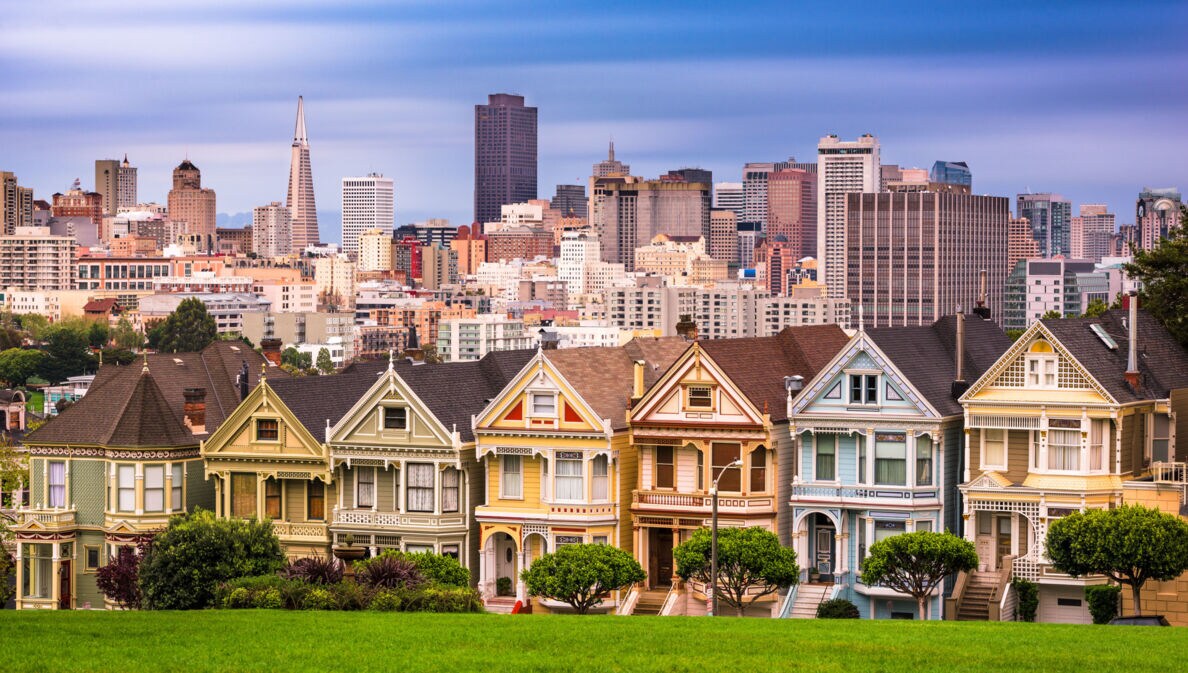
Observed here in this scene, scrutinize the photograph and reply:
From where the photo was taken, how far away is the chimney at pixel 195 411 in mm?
62688

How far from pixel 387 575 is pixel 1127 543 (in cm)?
1627

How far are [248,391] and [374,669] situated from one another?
30.7 m

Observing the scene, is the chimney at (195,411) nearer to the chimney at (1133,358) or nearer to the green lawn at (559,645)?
the green lawn at (559,645)

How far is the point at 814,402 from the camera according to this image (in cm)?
5491

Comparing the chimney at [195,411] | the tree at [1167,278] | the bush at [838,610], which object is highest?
the tree at [1167,278]

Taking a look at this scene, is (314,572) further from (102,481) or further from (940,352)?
(940,352)

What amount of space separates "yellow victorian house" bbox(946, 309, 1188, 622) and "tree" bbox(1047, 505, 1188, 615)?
1831mm

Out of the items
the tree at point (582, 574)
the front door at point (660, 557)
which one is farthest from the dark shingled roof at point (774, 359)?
the tree at point (582, 574)

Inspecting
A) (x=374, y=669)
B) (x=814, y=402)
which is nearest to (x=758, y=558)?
(x=814, y=402)

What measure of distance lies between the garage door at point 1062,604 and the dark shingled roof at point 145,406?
23394 mm

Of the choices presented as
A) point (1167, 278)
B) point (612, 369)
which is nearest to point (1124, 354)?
point (1167, 278)

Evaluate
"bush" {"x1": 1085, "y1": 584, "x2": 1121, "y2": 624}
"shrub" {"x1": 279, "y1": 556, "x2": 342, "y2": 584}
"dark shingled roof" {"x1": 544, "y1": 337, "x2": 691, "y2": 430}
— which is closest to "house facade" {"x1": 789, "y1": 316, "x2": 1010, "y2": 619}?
"bush" {"x1": 1085, "y1": 584, "x2": 1121, "y2": 624}

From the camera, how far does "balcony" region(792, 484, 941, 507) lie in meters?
53.9

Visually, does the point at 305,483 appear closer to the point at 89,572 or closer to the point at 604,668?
the point at 89,572
